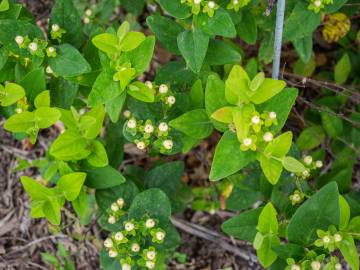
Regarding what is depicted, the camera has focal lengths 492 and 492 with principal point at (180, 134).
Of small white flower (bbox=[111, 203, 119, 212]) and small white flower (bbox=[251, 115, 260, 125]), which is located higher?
small white flower (bbox=[251, 115, 260, 125])

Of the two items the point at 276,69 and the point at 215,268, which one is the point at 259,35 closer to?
the point at 276,69

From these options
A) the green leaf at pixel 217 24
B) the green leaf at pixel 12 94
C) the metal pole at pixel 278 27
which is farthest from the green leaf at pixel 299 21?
the green leaf at pixel 12 94

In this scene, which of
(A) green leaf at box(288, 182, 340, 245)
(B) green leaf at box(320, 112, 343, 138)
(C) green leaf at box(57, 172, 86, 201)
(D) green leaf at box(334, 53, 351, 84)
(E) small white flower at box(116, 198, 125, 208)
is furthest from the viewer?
(D) green leaf at box(334, 53, 351, 84)

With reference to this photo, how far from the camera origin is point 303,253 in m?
1.87

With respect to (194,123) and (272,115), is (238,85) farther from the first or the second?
(194,123)

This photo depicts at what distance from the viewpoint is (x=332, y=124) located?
255cm

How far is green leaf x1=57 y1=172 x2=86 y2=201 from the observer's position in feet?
6.50

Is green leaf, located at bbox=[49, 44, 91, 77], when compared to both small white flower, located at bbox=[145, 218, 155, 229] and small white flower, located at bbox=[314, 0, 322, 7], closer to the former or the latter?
small white flower, located at bbox=[145, 218, 155, 229]

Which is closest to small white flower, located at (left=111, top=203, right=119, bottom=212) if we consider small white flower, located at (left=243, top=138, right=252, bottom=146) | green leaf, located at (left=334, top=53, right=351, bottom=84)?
small white flower, located at (left=243, top=138, right=252, bottom=146)

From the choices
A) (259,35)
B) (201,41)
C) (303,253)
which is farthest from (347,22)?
(303,253)

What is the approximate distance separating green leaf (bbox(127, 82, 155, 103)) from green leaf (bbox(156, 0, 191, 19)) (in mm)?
308

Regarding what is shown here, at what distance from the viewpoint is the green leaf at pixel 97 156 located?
2.06m

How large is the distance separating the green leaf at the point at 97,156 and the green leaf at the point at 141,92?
0.31 meters

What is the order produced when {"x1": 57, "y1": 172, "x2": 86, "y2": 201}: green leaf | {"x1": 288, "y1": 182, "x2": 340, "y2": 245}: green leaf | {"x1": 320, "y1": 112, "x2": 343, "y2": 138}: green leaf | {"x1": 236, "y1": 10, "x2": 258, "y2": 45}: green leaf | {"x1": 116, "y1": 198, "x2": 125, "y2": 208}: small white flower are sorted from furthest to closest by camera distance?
{"x1": 320, "y1": 112, "x2": 343, "y2": 138}: green leaf, {"x1": 236, "y1": 10, "x2": 258, "y2": 45}: green leaf, {"x1": 116, "y1": 198, "x2": 125, "y2": 208}: small white flower, {"x1": 57, "y1": 172, "x2": 86, "y2": 201}: green leaf, {"x1": 288, "y1": 182, "x2": 340, "y2": 245}: green leaf
